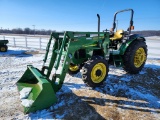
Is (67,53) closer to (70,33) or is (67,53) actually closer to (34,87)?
(70,33)

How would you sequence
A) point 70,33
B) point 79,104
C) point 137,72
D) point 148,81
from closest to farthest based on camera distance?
point 79,104
point 70,33
point 148,81
point 137,72

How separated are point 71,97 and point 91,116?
3.27ft

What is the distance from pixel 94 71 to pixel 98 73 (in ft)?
0.51

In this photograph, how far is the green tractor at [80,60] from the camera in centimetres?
373

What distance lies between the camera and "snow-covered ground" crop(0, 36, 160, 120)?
3.58 meters

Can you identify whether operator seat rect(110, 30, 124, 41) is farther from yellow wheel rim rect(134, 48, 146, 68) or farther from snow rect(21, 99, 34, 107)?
snow rect(21, 99, 34, 107)

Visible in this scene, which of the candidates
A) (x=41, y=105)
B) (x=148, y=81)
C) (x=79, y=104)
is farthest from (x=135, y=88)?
(x=41, y=105)

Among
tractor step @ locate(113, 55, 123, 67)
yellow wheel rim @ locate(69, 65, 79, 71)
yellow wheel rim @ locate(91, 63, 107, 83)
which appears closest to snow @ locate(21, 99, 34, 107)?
yellow wheel rim @ locate(91, 63, 107, 83)

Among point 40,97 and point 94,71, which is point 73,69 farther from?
point 40,97

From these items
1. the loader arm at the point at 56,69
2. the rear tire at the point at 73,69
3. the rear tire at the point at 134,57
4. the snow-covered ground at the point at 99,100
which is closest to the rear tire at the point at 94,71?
the snow-covered ground at the point at 99,100

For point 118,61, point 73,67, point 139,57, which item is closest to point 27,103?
point 73,67

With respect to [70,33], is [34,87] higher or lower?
lower

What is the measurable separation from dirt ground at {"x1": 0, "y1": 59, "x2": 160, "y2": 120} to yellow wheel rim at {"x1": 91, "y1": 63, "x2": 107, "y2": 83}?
290 mm

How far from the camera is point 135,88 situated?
510 centimetres
